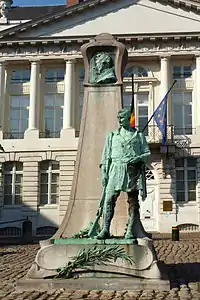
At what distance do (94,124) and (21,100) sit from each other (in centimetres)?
2403

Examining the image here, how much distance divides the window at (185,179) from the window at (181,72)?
599 cm

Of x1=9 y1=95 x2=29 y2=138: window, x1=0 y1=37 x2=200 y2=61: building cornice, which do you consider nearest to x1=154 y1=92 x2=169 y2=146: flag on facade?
x1=0 y1=37 x2=200 y2=61: building cornice

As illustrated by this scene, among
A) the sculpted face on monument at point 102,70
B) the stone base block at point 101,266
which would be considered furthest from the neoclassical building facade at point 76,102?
the stone base block at point 101,266

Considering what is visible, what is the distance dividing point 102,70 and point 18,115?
23576 millimetres

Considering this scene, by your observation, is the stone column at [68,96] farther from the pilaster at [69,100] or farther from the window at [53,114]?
the window at [53,114]

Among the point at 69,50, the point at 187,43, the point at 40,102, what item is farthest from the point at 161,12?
the point at 40,102

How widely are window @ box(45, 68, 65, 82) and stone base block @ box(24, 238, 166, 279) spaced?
2586 centimetres

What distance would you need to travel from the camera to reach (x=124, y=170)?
7207mm

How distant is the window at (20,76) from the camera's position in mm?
32438

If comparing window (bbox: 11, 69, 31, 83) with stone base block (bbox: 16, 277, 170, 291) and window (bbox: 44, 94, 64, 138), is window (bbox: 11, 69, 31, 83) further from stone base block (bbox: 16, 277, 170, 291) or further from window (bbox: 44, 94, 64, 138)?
stone base block (bbox: 16, 277, 170, 291)

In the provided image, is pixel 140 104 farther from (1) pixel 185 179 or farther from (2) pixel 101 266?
(2) pixel 101 266

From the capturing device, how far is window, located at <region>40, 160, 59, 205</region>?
29875mm

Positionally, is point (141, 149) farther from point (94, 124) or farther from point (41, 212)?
point (41, 212)

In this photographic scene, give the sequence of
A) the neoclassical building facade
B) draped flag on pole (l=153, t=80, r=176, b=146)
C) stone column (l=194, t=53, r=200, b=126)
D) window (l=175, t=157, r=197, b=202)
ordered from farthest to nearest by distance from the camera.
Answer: stone column (l=194, t=53, r=200, b=126)
the neoclassical building facade
window (l=175, t=157, r=197, b=202)
draped flag on pole (l=153, t=80, r=176, b=146)
